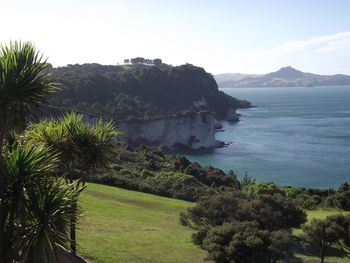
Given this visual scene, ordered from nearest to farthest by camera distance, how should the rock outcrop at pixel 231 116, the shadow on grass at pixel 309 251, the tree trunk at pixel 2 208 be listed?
the tree trunk at pixel 2 208
the shadow on grass at pixel 309 251
the rock outcrop at pixel 231 116

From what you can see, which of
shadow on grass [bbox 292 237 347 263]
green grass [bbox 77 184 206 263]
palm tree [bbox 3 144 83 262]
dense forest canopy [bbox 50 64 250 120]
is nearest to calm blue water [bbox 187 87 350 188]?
dense forest canopy [bbox 50 64 250 120]

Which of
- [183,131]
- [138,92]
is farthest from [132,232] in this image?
[138,92]

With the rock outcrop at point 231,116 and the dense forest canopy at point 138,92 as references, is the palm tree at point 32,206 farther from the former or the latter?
the rock outcrop at point 231,116

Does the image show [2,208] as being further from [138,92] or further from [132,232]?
[138,92]

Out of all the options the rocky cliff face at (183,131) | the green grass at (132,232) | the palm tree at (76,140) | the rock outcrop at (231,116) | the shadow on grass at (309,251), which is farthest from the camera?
the rock outcrop at (231,116)

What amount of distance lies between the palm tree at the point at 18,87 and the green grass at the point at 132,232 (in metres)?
3.45

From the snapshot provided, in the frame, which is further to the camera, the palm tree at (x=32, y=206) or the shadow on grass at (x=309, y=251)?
the shadow on grass at (x=309, y=251)

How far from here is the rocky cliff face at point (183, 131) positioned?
111m

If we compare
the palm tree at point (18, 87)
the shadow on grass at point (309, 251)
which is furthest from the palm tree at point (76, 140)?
the shadow on grass at point (309, 251)

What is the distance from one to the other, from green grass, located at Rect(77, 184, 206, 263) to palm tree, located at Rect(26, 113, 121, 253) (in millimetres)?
1747

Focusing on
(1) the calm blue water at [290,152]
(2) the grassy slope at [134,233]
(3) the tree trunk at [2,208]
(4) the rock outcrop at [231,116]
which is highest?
(3) the tree trunk at [2,208]

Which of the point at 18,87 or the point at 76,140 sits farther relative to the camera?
the point at 76,140

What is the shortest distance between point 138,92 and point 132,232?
117965mm

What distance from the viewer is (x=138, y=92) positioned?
136875 millimetres
